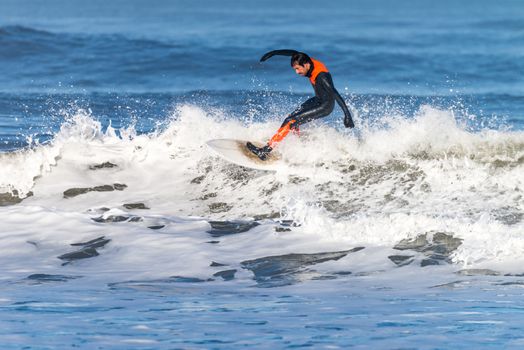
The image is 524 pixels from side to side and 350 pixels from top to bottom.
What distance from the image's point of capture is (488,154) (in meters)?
12.1

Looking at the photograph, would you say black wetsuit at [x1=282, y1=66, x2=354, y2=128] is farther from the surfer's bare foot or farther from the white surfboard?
the white surfboard

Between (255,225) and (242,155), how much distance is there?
1555 mm

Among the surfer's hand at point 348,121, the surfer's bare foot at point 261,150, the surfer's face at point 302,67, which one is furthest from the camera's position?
the surfer's bare foot at point 261,150

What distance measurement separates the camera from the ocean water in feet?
23.1

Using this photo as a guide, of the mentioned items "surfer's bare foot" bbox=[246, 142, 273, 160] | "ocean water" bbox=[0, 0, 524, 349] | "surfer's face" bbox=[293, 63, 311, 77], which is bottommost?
"ocean water" bbox=[0, 0, 524, 349]

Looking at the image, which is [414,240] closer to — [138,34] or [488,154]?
[488,154]

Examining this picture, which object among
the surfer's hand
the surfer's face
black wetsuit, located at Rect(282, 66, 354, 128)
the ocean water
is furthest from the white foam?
the surfer's face

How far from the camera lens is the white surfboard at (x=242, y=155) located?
11984 millimetres

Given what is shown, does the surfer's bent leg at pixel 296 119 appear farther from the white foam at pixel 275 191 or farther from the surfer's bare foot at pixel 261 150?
the white foam at pixel 275 191

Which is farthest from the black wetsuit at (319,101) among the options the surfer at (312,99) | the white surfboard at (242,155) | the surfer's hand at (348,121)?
the white surfboard at (242,155)

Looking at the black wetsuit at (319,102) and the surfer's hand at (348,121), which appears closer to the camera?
the surfer's hand at (348,121)

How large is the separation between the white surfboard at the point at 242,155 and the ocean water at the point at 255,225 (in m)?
0.19

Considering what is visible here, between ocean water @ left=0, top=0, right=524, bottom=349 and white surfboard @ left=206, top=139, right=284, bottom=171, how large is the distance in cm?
19

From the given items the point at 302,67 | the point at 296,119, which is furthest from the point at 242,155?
the point at 302,67
